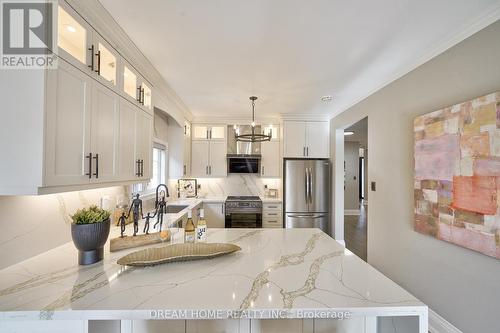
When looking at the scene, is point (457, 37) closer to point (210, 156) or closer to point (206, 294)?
point (206, 294)

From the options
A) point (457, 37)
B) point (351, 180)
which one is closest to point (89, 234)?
point (457, 37)

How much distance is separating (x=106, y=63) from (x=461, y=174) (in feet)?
9.31

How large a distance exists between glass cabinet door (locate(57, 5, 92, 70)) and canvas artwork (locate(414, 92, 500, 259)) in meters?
2.67

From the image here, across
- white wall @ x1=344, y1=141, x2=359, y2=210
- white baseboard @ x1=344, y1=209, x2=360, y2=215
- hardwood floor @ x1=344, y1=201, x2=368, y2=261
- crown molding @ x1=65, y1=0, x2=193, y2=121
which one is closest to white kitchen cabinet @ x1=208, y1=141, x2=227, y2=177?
crown molding @ x1=65, y1=0, x2=193, y2=121

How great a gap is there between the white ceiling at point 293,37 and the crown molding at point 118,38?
56mm

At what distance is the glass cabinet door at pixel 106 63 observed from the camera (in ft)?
4.99

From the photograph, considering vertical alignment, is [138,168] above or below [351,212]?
above

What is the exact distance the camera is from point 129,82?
2006 millimetres

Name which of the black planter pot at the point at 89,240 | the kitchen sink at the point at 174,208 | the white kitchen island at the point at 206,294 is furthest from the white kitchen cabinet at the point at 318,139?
the black planter pot at the point at 89,240

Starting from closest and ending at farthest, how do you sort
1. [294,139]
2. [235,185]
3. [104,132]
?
[104,132] < [294,139] < [235,185]

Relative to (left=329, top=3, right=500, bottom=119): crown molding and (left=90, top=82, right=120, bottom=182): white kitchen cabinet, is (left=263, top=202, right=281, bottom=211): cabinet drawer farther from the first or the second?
(left=90, top=82, right=120, bottom=182): white kitchen cabinet

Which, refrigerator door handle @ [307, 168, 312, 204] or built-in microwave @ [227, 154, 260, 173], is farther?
built-in microwave @ [227, 154, 260, 173]

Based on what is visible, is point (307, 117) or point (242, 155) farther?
point (242, 155)

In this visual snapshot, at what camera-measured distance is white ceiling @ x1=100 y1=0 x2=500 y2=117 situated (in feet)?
4.90
